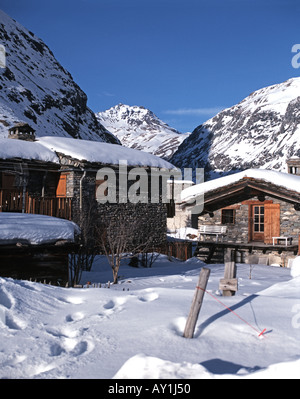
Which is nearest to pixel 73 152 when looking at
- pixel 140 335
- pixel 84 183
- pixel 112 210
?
pixel 84 183

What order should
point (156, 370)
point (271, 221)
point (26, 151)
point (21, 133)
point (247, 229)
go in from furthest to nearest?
point (21, 133), point (247, 229), point (26, 151), point (271, 221), point (156, 370)

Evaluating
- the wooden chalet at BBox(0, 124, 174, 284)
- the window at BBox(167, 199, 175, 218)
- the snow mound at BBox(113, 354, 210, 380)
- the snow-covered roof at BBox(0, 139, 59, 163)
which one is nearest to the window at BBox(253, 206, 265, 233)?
the wooden chalet at BBox(0, 124, 174, 284)

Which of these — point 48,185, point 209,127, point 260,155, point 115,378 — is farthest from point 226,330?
point 209,127

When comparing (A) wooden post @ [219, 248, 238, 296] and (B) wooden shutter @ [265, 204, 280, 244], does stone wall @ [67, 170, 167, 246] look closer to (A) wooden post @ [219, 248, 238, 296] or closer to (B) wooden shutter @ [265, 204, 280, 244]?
(B) wooden shutter @ [265, 204, 280, 244]

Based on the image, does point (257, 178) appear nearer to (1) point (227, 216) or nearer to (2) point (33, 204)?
(1) point (227, 216)

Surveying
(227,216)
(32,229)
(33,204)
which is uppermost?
(33,204)

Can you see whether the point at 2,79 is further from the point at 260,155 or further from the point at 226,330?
the point at 260,155

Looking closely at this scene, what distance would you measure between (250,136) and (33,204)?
454 feet

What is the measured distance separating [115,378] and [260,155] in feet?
419

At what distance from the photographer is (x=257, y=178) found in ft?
50.4

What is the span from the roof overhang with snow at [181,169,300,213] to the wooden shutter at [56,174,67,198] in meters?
5.09

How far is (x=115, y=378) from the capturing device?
3.96 meters

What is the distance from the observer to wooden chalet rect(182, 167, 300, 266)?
15.3m

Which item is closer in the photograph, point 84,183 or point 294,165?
point 84,183
